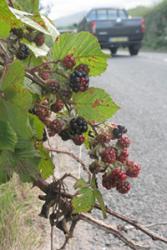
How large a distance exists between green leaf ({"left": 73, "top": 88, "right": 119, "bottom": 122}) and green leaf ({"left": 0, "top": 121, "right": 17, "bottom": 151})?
158 mm

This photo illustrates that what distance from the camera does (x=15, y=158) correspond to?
1.07m

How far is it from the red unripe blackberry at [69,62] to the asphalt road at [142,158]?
5.25 feet

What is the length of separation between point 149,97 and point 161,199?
5.48m

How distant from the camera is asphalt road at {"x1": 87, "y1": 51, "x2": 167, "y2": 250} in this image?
11.0 ft

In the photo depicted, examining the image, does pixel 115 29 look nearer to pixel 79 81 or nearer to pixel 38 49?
pixel 38 49

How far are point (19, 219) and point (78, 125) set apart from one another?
1397 mm

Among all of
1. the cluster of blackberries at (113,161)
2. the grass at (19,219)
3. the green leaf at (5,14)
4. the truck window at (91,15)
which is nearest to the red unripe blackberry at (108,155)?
the cluster of blackberries at (113,161)

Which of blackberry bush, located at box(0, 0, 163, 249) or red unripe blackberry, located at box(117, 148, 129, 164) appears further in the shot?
red unripe blackberry, located at box(117, 148, 129, 164)

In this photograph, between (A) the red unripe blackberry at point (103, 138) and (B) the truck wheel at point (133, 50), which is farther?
(B) the truck wheel at point (133, 50)

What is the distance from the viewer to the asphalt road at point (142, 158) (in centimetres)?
282

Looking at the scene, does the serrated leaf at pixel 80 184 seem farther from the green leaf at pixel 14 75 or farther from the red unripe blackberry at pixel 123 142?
the green leaf at pixel 14 75

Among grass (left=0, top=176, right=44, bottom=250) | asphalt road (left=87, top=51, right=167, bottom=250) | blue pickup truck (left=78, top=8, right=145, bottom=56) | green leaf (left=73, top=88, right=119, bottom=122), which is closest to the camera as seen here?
green leaf (left=73, top=88, right=119, bottom=122)

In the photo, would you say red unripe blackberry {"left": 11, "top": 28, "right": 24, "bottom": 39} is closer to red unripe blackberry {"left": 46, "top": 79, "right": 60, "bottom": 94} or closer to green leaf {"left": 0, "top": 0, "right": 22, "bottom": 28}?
red unripe blackberry {"left": 46, "top": 79, "right": 60, "bottom": 94}

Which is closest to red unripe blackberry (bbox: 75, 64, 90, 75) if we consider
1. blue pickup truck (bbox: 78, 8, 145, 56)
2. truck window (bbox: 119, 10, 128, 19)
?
blue pickup truck (bbox: 78, 8, 145, 56)
